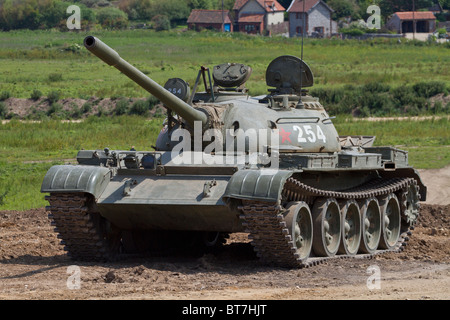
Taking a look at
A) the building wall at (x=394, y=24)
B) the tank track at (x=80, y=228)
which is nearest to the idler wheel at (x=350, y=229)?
the tank track at (x=80, y=228)

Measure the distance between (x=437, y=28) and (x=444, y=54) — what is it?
30.1m

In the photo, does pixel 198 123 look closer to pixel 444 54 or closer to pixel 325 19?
pixel 444 54

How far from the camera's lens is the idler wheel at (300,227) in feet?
46.2

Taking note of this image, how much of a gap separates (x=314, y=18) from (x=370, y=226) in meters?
70.5

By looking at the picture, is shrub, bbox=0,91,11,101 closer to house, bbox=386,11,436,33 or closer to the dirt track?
the dirt track

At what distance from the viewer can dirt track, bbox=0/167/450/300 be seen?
39.0 feet

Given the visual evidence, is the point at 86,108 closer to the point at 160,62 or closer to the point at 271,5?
the point at 160,62

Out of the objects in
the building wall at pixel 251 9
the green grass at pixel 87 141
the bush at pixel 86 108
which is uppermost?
the building wall at pixel 251 9

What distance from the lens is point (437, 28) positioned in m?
90.6

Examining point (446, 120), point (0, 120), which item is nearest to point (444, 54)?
point (446, 120)

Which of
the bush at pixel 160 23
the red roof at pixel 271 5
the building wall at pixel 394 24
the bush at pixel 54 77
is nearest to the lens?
the bush at pixel 54 77

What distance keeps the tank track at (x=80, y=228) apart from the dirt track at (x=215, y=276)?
0.27m

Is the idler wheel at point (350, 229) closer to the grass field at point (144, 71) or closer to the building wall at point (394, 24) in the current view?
the grass field at point (144, 71)
